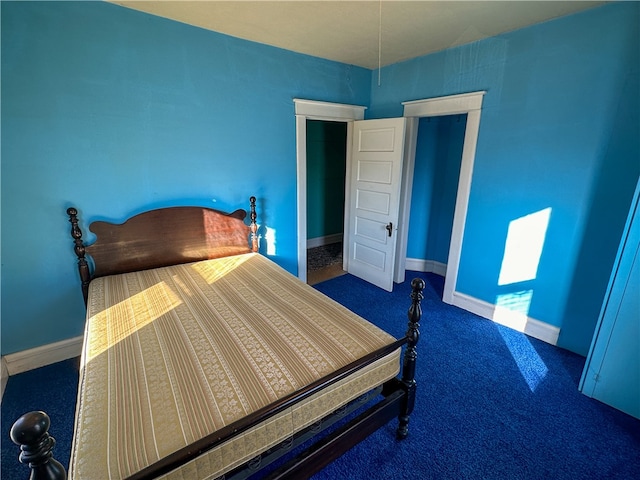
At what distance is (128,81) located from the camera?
2.32 m

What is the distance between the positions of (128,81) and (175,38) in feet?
1.75

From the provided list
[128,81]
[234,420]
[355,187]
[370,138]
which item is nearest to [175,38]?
[128,81]

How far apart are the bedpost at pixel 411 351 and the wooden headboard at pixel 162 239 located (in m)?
1.96

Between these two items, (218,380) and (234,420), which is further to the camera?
(218,380)

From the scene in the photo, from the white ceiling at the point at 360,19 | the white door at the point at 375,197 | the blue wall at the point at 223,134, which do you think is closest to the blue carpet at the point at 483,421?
the blue wall at the point at 223,134

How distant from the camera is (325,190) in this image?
17.8 feet

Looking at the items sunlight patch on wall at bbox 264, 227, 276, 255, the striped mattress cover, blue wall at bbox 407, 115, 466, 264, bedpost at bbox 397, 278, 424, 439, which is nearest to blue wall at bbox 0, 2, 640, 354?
sunlight patch on wall at bbox 264, 227, 276, 255

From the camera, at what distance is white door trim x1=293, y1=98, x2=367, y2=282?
10.6 ft

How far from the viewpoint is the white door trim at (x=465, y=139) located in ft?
9.51

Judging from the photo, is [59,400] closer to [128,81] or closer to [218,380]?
[218,380]

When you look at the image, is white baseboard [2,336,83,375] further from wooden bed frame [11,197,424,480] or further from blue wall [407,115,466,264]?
blue wall [407,115,466,264]

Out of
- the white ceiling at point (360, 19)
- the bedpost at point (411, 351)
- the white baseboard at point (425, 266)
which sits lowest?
the white baseboard at point (425, 266)

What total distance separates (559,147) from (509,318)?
1618 millimetres

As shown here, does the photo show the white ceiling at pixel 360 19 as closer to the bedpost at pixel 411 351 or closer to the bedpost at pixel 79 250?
the bedpost at pixel 79 250
